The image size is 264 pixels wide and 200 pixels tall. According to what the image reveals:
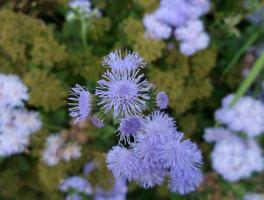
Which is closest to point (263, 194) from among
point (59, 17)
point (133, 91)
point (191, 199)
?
point (191, 199)

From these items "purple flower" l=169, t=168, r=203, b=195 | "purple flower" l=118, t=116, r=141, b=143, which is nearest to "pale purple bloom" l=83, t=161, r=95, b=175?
"purple flower" l=169, t=168, r=203, b=195

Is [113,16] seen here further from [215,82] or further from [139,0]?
[215,82]

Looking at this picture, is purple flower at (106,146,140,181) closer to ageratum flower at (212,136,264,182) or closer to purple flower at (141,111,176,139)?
purple flower at (141,111,176,139)

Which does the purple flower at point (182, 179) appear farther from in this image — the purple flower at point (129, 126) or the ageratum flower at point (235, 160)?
the ageratum flower at point (235, 160)

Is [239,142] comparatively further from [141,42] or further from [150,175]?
[150,175]

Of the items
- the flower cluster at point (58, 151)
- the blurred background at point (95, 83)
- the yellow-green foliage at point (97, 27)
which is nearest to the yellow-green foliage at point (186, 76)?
the blurred background at point (95, 83)

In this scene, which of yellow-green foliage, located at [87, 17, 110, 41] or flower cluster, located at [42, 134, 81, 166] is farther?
yellow-green foliage, located at [87, 17, 110, 41]

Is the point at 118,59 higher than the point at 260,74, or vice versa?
the point at 260,74

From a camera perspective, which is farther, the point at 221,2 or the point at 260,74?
the point at 221,2
